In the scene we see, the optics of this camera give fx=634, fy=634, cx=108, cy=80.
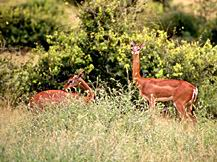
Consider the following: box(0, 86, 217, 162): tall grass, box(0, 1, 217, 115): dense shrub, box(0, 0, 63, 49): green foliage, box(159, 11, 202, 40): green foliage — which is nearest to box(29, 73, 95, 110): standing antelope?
box(0, 86, 217, 162): tall grass

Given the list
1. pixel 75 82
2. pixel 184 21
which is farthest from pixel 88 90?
pixel 184 21

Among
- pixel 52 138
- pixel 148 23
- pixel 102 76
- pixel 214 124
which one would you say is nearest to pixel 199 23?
pixel 148 23

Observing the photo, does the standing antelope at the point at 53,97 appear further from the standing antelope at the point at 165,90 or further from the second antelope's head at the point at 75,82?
the standing antelope at the point at 165,90

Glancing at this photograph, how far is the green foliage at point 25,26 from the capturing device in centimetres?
2036

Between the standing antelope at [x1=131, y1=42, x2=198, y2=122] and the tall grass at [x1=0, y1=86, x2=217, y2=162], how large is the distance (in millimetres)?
1894

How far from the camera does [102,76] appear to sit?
12734mm

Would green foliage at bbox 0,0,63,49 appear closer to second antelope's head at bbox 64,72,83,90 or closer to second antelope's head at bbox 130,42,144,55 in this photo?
second antelope's head at bbox 130,42,144,55

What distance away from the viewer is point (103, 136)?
332 inches

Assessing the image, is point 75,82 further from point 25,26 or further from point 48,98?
point 25,26

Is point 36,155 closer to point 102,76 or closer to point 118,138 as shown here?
point 118,138

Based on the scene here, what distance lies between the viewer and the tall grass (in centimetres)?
772

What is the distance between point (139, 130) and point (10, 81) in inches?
167

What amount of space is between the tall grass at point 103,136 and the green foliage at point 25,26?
34.3 feet

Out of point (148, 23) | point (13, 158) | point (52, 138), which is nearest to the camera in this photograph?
point (13, 158)
